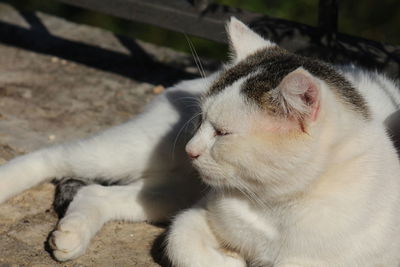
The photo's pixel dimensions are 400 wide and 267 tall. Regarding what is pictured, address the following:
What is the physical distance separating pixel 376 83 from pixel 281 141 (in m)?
1.12

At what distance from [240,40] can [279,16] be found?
3.20 metres

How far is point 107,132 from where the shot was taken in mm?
3668

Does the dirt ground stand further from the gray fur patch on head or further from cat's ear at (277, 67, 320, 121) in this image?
cat's ear at (277, 67, 320, 121)

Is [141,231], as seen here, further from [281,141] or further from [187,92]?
[281,141]

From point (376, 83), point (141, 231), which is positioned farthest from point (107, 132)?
point (376, 83)

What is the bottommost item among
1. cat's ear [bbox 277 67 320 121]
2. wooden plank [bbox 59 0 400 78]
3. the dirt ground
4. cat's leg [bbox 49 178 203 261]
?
the dirt ground

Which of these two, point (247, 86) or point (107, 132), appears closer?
point (247, 86)

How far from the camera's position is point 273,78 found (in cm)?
263

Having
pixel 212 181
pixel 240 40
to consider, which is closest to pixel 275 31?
pixel 240 40

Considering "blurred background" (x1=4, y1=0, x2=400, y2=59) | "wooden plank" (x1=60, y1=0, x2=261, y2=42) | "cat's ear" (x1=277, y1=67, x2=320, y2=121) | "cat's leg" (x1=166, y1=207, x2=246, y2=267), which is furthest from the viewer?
"blurred background" (x1=4, y1=0, x2=400, y2=59)

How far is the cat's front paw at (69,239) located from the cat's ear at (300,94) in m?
1.17

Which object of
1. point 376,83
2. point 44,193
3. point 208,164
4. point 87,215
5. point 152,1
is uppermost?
point 376,83

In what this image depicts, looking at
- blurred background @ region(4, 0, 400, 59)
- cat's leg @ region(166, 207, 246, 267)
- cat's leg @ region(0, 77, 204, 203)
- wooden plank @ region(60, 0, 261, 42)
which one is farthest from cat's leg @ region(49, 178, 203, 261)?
blurred background @ region(4, 0, 400, 59)

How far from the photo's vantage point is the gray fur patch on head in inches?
102
